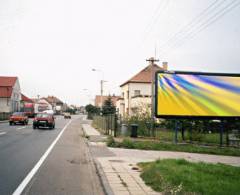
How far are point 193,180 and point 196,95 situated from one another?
8.75 m

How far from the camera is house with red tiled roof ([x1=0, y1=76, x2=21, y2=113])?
7456 cm

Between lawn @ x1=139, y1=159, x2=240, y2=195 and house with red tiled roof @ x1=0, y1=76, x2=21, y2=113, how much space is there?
71.4 m

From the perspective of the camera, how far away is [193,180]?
7164mm

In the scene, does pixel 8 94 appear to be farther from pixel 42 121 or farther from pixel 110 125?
pixel 110 125

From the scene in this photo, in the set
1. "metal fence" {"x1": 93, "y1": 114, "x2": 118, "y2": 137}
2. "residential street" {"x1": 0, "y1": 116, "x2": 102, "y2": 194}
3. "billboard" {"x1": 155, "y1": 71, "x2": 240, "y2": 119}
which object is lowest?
"residential street" {"x1": 0, "y1": 116, "x2": 102, "y2": 194}

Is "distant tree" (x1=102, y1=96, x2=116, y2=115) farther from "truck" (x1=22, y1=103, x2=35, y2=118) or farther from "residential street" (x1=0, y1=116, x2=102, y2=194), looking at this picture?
"residential street" (x1=0, y1=116, x2=102, y2=194)

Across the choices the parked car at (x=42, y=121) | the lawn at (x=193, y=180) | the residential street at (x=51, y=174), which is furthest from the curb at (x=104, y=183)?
the parked car at (x=42, y=121)

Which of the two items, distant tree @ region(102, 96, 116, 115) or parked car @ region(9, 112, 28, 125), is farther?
distant tree @ region(102, 96, 116, 115)

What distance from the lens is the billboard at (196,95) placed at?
15445 millimetres

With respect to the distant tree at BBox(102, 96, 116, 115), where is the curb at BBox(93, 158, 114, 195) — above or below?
below

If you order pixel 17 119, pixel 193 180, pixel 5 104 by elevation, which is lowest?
pixel 193 180

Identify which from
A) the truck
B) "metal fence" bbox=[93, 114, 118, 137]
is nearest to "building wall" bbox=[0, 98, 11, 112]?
the truck

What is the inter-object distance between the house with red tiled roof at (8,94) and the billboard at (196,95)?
6528cm

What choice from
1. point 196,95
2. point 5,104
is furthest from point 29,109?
point 196,95
